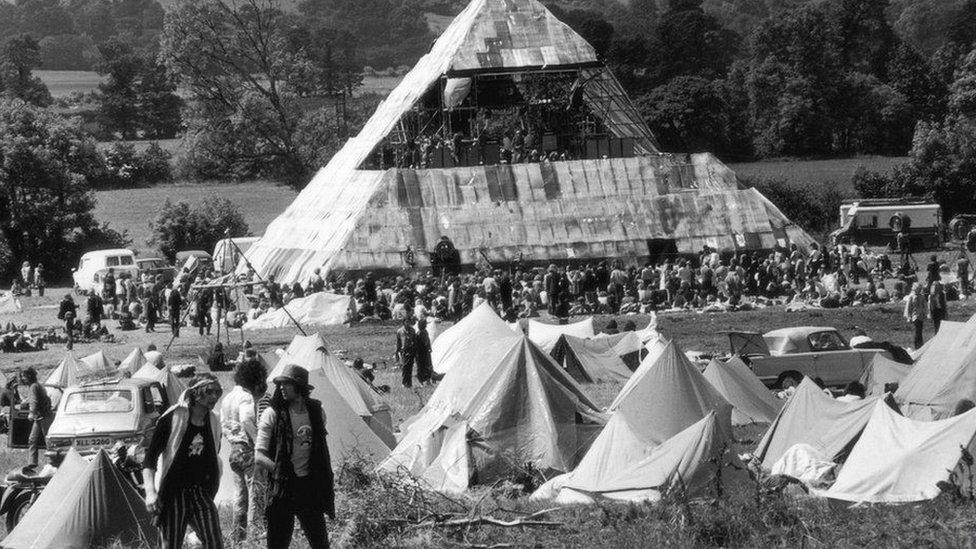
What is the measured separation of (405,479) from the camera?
15.4m

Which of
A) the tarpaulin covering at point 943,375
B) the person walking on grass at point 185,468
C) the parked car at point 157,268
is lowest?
the parked car at point 157,268

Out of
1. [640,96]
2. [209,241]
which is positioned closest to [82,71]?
[640,96]

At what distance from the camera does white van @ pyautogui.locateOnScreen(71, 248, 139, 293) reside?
54.3m

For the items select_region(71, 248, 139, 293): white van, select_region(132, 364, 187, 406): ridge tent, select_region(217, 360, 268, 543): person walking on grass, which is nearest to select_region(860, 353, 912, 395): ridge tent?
select_region(132, 364, 187, 406): ridge tent

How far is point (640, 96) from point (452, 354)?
6354 cm

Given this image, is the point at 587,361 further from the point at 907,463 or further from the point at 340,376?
the point at 907,463

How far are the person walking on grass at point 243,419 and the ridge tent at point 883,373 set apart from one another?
42.4ft

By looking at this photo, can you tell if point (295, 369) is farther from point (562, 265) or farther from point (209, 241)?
point (209, 241)

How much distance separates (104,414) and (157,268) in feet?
116

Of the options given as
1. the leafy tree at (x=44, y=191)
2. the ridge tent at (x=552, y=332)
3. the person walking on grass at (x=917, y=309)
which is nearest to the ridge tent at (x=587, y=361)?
the ridge tent at (x=552, y=332)

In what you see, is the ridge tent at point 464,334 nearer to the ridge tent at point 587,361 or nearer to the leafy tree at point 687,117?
the ridge tent at point 587,361

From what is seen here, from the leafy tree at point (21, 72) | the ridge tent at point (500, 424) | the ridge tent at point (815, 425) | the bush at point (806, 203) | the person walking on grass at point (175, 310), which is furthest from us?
the leafy tree at point (21, 72)

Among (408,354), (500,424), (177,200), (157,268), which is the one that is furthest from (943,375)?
(177,200)

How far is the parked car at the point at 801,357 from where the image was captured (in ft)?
88.4
